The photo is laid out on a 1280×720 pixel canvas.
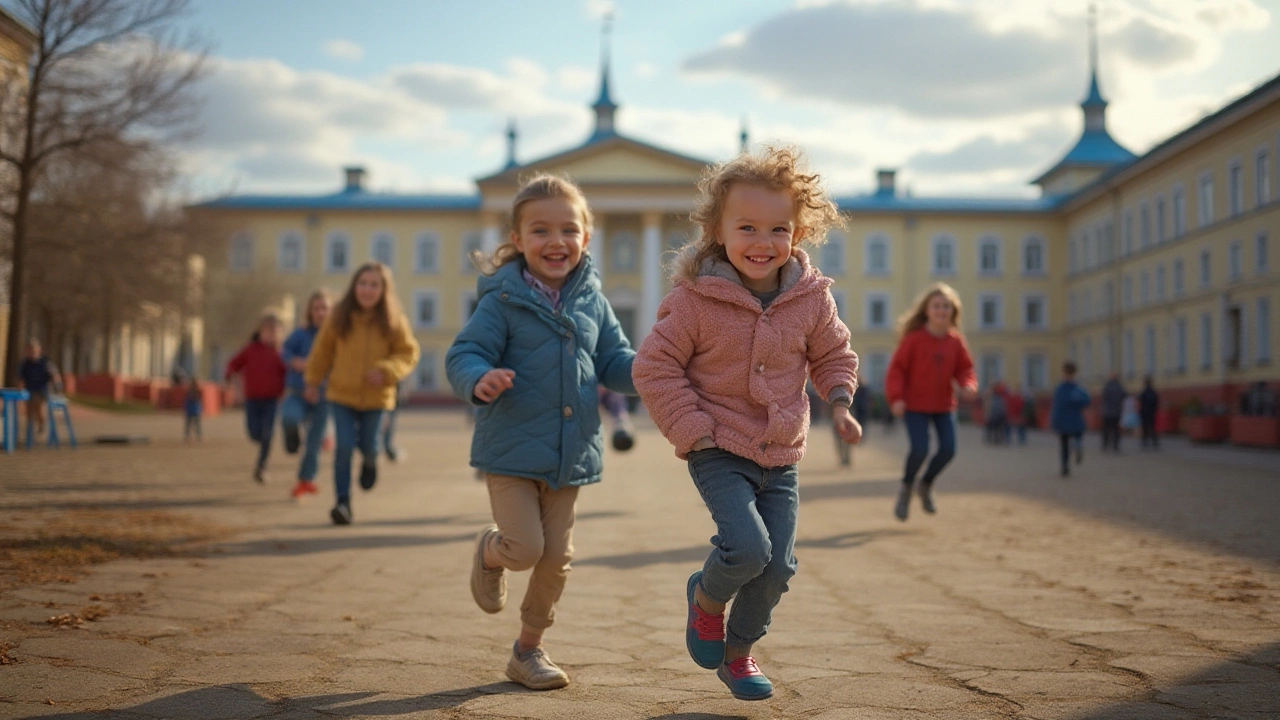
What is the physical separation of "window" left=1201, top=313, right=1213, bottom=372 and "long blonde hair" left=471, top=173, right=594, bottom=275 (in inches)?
1856

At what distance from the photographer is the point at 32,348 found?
21.1m

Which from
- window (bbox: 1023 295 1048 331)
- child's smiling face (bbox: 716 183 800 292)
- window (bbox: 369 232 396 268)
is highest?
window (bbox: 369 232 396 268)

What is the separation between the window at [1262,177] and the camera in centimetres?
4103

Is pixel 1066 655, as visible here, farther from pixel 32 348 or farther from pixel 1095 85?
pixel 1095 85

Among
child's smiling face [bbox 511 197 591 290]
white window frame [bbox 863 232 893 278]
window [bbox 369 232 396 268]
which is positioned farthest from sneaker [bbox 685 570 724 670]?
window [bbox 369 232 396 268]

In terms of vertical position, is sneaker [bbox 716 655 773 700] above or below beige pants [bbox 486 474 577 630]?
below

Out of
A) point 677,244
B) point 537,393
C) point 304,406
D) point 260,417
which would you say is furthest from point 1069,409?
point 677,244

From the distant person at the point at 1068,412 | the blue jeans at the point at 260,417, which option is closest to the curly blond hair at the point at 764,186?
the blue jeans at the point at 260,417

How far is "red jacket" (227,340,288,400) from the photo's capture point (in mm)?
12719

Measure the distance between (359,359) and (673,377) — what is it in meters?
5.62

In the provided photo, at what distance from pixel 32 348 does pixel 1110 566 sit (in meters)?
18.9

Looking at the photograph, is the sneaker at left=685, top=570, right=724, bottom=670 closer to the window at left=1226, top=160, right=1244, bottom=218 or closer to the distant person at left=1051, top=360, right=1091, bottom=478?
the distant person at left=1051, top=360, right=1091, bottom=478

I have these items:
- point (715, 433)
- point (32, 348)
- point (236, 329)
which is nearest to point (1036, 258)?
point (236, 329)

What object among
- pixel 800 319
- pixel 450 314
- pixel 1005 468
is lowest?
pixel 1005 468
